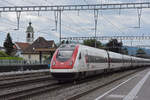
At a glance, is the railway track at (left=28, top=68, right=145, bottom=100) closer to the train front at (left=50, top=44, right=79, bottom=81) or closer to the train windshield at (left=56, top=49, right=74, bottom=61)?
the train front at (left=50, top=44, right=79, bottom=81)

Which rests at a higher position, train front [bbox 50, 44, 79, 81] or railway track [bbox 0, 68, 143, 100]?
train front [bbox 50, 44, 79, 81]

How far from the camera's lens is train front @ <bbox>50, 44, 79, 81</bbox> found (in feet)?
67.1

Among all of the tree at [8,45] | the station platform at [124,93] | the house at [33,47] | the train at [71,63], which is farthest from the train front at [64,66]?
the tree at [8,45]

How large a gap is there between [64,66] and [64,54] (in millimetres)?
1248

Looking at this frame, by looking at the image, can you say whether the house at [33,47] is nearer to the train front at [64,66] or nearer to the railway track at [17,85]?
→ the railway track at [17,85]

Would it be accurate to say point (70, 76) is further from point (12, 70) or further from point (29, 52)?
point (29, 52)

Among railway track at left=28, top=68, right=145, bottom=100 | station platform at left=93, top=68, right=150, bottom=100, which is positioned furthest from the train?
station platform at left=93, top=68, right=150, bottom=100

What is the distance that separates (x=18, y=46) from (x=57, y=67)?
112110 millimetres

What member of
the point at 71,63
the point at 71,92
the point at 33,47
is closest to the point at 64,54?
the point at 71,63

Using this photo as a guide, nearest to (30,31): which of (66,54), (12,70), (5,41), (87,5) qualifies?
(5,41)

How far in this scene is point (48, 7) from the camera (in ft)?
101

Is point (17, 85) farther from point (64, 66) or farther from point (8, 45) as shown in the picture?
point (8, 45)

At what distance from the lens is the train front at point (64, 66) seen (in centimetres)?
2044

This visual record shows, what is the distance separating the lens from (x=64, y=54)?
21.4 m
